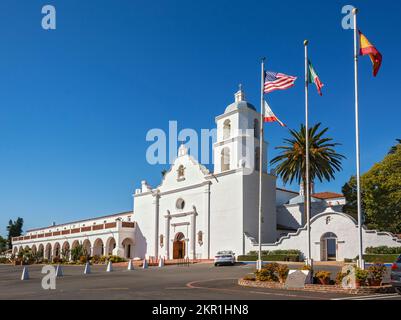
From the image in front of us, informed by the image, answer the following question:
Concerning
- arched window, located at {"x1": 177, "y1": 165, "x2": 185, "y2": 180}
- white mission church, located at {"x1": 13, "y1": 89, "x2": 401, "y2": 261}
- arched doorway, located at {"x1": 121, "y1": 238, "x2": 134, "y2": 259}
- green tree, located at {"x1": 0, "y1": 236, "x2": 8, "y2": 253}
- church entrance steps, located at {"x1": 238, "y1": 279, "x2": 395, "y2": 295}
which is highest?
arched window, located at {"x1": 177, "y1": 165, "x2": 185, "y2": 180}

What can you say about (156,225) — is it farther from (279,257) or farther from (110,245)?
(279,257)

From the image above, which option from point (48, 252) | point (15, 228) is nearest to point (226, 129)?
point (48, 252)

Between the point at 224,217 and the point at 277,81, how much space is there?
25.0 metres

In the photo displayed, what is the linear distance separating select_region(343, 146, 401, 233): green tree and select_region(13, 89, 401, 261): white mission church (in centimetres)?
498

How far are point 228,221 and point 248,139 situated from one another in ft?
29.0

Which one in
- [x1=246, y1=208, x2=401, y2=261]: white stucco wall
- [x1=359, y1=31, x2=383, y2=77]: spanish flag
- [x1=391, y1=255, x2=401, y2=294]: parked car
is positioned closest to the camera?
Answer: [x1=391, y1=255, x2=401, y2=294]: parked car

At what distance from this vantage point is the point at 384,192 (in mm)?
43125

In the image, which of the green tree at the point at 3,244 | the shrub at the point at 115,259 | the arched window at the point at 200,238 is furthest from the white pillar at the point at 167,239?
the green tree at the point at 3,244

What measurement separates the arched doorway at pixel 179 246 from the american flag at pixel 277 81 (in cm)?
3128

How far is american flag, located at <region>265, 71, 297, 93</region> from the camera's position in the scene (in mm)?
22734

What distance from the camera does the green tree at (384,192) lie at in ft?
139

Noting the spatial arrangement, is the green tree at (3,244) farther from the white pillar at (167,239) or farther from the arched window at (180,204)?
the arched window at (180,204)

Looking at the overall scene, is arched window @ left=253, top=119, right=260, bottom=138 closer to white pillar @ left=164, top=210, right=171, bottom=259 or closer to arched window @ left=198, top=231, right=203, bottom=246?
arched window @ left=198, top=231, right=203, bottom=246

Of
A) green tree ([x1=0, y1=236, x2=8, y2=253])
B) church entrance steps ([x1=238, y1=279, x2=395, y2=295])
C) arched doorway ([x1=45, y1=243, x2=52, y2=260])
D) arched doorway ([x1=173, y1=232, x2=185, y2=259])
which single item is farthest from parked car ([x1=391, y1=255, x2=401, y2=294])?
green tree ([x1=0, y1=236, x2=8, y2=253])
